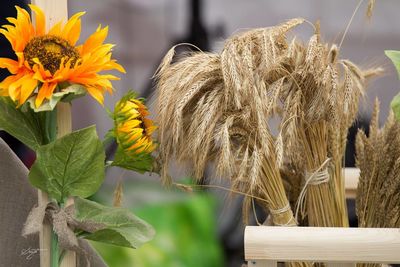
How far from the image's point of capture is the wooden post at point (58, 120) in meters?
0.93

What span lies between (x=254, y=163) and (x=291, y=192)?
224 millimetres

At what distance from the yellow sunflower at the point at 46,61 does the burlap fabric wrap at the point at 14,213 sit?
171mm

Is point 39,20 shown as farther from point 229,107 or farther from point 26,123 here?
point 229,107

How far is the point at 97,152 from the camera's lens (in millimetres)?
917

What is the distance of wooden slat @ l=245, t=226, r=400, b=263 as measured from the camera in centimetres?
93

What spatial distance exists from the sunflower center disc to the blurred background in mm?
823

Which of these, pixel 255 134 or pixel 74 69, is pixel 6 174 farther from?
pixel 255 134

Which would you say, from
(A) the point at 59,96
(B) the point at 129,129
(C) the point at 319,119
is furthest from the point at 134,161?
(C) the point at 319,119

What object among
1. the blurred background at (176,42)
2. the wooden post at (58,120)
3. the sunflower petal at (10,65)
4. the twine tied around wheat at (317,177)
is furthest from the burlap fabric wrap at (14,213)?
the blurred background at (176,42)

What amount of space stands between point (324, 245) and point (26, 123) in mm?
419

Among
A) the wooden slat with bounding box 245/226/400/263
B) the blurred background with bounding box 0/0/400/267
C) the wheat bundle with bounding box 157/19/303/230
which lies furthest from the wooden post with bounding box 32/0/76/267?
the blurred background with bounding box 0/0/400/267

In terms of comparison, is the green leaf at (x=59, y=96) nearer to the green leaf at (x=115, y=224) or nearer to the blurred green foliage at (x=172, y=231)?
the green leaf at (x=115, y=224)

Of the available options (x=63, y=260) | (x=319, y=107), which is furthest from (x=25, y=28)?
(x=319, y=107)

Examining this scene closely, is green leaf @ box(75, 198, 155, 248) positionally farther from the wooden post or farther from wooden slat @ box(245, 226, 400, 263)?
wooden slat @ box(245, 226, 400, 263)
